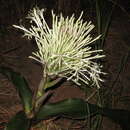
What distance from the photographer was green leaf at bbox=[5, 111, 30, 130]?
1100 mm

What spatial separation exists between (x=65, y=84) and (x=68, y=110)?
536 millimetres

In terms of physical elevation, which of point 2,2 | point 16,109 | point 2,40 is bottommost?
point 16,109

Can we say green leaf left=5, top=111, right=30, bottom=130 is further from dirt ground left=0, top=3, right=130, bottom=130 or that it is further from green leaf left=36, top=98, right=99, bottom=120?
dirt ground left=0, top=3, right=130, bottom=130

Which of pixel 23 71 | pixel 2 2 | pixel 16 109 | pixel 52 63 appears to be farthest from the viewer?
pixel 2 2

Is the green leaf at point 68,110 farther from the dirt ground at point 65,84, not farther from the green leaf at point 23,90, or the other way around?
the dirt ground at point 65,84

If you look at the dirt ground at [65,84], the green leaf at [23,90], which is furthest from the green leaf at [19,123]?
the dirt ground at [65,84]

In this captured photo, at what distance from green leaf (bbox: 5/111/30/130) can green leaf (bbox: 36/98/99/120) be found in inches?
2.8

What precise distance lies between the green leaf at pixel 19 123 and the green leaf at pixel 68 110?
2.8 inches

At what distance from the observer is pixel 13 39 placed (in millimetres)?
2062

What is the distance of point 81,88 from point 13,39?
2.41ft

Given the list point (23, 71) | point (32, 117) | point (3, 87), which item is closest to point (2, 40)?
point (23, 71)

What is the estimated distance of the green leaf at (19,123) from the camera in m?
1.10

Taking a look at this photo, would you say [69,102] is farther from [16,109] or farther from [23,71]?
[23,71]

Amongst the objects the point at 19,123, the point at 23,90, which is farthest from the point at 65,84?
the point at 19,123
